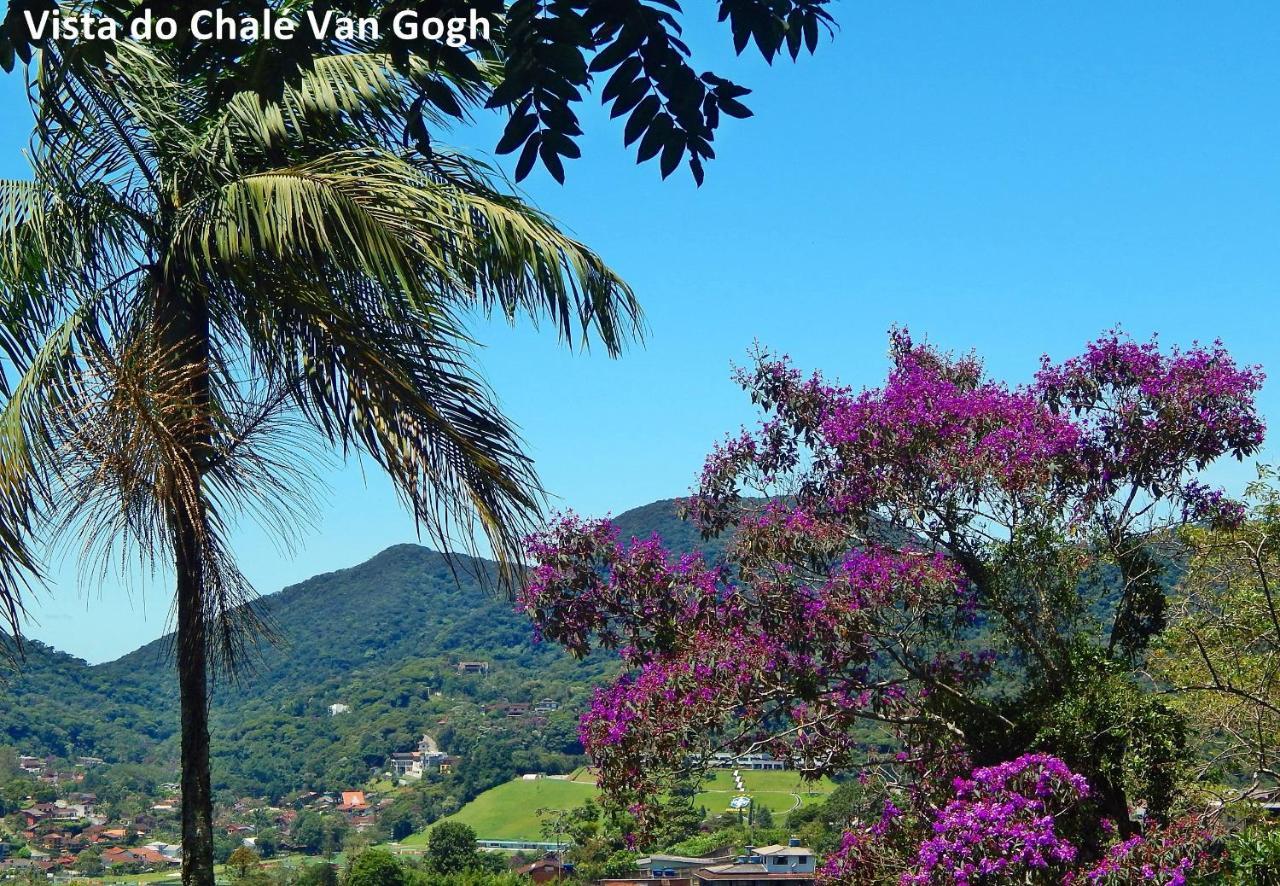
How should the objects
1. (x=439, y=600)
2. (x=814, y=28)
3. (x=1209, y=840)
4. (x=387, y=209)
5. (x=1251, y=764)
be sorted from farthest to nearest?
(x=439, y=600) → (x=1251, y=764) → (x=1209, y=840) → (x=387, y=209) → (x=814, y=28)

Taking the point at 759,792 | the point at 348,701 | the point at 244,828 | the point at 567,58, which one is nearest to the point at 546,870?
the point at 759,792

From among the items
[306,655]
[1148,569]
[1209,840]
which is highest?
[306,655]

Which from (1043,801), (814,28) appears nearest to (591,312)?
(814,28)

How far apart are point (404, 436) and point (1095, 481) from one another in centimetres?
477

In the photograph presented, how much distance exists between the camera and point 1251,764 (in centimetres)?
695

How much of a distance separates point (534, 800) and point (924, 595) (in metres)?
77.0

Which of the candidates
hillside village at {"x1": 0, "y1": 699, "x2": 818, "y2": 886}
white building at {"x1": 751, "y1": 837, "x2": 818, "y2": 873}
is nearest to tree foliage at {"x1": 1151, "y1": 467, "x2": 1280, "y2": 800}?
white building at {"x1": 751, "y1": 837, "x2": 818, "y2": 873}

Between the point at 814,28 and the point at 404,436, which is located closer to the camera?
the point at 814,28

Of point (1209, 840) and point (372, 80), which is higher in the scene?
point (372, 80)

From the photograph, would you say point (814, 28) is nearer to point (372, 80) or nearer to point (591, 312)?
point (591, 312)

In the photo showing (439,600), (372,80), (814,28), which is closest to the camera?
(814,28)

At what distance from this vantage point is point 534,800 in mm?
81062

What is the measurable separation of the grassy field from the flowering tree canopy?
205ft

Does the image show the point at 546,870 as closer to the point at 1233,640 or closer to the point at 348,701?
the point at 348,701
